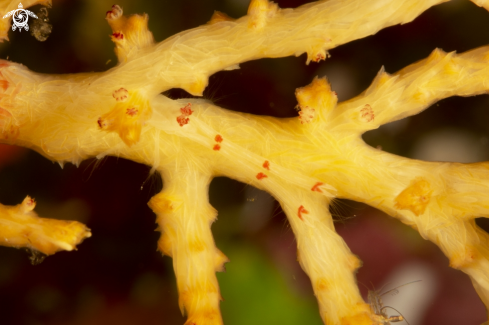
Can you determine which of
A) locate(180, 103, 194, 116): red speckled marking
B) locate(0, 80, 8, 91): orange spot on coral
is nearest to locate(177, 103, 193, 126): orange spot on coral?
locate(180, 103, 194, 116): red speckled marking

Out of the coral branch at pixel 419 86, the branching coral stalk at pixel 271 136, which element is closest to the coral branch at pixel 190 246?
the branching coral stalk at pixel 271 136

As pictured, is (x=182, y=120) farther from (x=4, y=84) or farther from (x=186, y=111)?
(x=4, y=84)

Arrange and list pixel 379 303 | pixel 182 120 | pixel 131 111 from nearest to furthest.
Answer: pixel 131 111 < pixel 182 120 < pixel 379 303

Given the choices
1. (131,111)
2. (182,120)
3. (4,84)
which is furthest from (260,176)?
(4,84)

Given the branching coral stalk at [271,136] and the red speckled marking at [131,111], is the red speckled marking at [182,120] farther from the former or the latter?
the red speckled marking at [131,111]

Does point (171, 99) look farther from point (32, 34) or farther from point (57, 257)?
point (57, 257)

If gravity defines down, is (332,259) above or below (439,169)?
below

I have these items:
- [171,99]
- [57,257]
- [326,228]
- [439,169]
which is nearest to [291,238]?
[326,228]

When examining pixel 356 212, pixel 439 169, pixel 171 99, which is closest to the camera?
pixel 439 169
